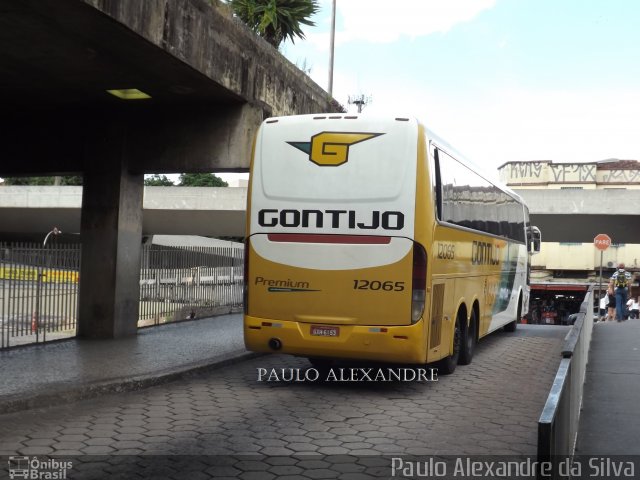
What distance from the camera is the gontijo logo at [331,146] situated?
8938 millimetres

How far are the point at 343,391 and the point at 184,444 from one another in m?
3.25

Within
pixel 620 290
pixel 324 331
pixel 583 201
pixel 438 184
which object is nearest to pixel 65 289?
pixel 324 331

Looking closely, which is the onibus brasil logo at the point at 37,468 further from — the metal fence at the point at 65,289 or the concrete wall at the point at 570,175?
the concrete wall at the point at 570,175

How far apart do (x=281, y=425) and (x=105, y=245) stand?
7440 mm

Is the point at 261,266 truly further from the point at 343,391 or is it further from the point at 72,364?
the point at 72,364

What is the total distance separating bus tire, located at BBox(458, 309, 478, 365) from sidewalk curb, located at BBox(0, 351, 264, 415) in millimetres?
3780

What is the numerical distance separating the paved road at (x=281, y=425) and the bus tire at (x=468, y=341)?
3.16ft

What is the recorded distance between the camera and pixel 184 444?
6230mm

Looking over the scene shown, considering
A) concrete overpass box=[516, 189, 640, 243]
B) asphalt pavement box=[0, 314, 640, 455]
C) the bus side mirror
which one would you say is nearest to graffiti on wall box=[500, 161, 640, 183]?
concrete overpass box=[516, 189, 640, 243]

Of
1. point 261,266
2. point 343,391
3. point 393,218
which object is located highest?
Result: point 393,218

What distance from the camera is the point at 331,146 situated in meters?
8.99

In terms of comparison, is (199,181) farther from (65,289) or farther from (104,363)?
(104,363)

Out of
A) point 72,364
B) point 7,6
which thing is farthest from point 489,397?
point 7,6

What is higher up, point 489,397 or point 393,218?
point 393,218
